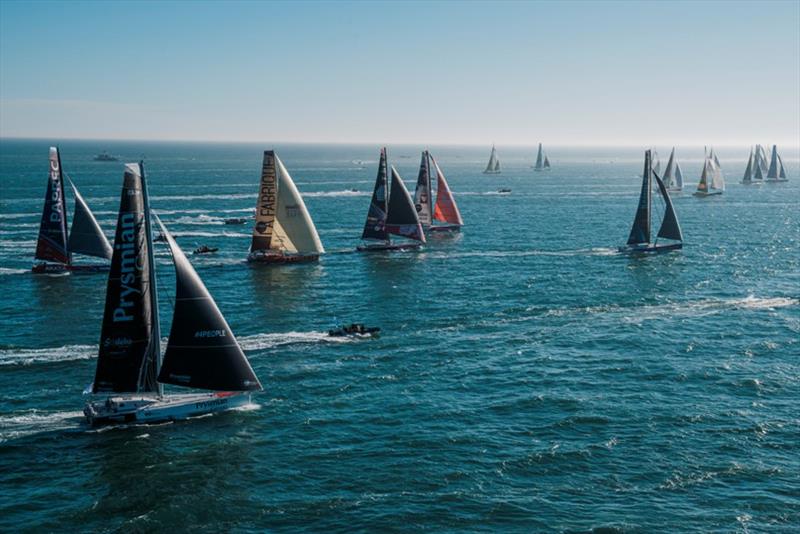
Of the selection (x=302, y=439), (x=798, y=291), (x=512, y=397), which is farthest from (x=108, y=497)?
(x=798, y=291)

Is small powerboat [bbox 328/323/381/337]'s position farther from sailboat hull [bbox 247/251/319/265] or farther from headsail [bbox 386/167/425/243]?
headsail [bbox 386/167/425/243]

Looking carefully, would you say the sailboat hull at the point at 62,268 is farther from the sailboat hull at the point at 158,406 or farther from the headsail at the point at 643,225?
the headsail at the point at 643,225

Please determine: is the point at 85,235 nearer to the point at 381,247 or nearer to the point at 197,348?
the point at 381,247

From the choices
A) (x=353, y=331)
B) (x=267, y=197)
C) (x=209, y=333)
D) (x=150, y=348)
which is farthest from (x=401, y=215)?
(x=150, y=348)

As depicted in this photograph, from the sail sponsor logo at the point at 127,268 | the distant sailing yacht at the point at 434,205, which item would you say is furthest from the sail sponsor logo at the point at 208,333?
the distant sailing yacht at the point at 434,205

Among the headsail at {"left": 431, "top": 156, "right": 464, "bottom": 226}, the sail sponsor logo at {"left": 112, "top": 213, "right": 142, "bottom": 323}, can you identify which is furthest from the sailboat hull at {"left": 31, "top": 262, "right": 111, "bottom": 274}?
the headsail at {"left": 431, "top": 156, "right": 464, "bottom": 226}

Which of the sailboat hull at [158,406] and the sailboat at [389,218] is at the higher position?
the sailboat at [389,218]

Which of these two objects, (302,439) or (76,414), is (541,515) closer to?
(302,439)
